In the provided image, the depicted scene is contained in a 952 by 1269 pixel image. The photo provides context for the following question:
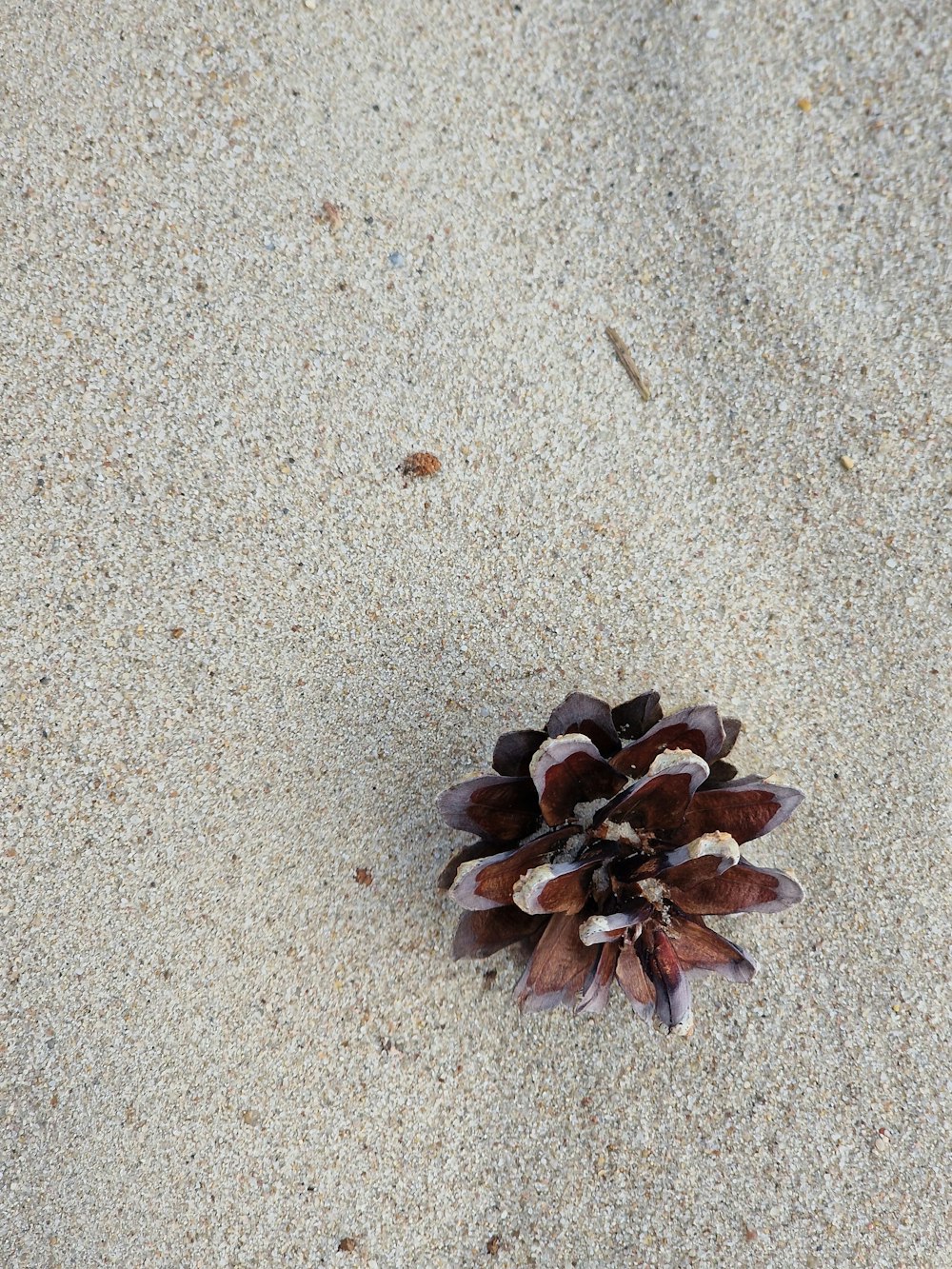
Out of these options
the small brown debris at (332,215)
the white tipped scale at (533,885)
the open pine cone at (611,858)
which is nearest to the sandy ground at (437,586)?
the small brown debris at (332,215)

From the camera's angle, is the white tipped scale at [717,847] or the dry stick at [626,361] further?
the dry stick at [626,361]

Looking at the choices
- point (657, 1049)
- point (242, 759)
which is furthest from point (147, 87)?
point (657, 1049)

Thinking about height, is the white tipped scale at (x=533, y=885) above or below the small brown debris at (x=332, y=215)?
below

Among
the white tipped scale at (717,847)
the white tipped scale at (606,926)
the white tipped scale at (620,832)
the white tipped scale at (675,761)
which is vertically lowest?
the white tipped scale at (606,926)

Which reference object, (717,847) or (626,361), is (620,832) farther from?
(626,361)

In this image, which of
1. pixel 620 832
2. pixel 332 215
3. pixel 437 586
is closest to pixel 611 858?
pixel 620 832

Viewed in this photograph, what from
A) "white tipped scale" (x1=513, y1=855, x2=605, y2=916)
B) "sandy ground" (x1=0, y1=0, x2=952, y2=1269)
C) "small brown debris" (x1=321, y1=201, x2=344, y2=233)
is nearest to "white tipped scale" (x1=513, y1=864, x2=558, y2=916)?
"white tipped scale" (x1=513, y1=855, x2=605, y2=916)

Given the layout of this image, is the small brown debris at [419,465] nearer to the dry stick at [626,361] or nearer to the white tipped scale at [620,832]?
the dry stick at [626,361]
